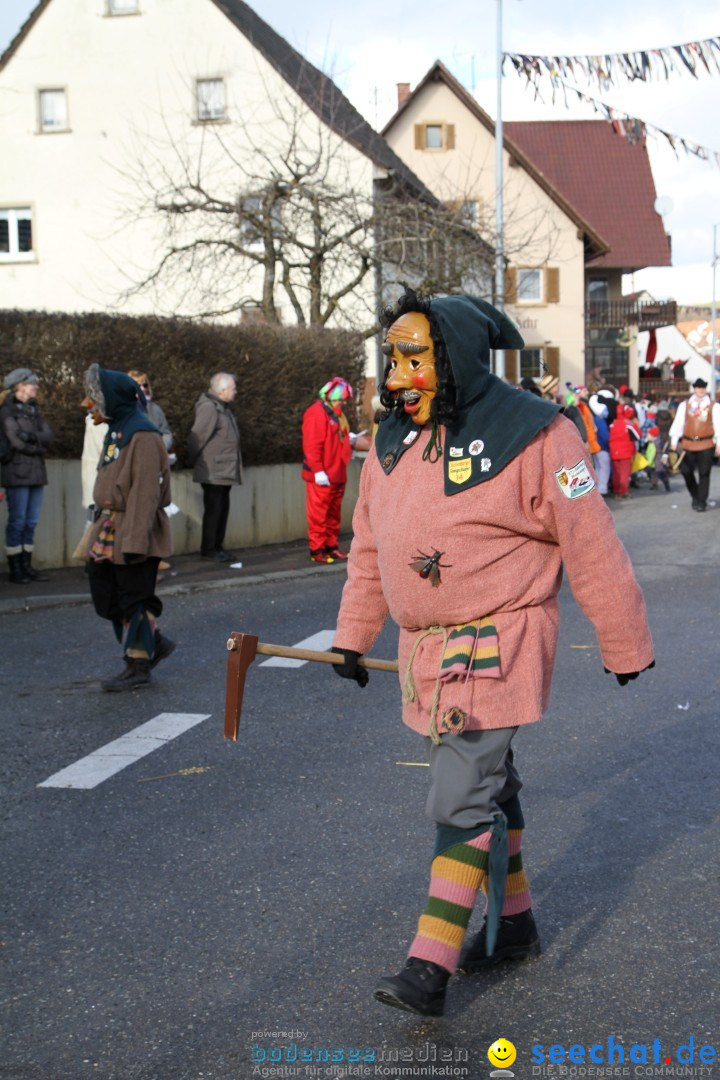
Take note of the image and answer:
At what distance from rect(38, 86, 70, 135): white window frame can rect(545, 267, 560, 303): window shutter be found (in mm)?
19550

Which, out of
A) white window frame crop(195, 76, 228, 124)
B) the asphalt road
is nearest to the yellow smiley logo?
the asphalt road

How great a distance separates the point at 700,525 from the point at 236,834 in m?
13.1

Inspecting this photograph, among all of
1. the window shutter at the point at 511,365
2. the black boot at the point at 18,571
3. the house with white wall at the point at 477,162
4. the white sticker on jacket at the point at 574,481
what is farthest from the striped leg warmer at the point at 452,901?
the window shutter at the point at 511,365

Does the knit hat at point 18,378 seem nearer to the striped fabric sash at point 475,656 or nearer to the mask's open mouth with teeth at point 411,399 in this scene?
the mask's open mouth with teeth at point 411,399

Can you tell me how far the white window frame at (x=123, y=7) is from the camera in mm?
33906

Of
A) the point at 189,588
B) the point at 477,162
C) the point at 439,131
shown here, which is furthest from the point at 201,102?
the point at 189,588

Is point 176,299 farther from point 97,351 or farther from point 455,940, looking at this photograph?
point 455,940

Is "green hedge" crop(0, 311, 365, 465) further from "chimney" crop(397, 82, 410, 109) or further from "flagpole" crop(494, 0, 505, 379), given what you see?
"chimney" crop(397, 82, 410, 109)

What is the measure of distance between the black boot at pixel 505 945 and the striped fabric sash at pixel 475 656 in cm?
78

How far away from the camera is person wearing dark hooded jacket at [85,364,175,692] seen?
7527mm

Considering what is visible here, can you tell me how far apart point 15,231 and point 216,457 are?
24.8m

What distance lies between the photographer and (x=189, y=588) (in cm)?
1189

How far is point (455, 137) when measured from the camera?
149 ft

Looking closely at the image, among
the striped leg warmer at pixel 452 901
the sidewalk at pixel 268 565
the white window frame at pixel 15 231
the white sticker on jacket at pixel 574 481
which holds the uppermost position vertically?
the white window frame at pixel 15 231
